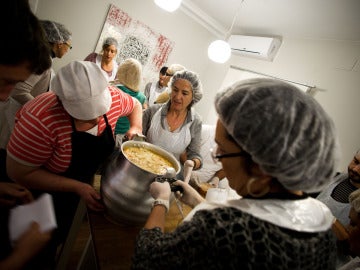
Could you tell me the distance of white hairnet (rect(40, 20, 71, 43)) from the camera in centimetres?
245

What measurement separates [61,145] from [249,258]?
1.01m

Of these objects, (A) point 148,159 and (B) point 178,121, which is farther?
(B) point 178,121

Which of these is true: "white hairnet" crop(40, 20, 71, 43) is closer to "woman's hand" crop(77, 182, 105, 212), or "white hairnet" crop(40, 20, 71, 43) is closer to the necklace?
the necklace

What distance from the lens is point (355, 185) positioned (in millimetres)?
2291

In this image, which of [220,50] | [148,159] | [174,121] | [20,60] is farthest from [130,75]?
[20,60]

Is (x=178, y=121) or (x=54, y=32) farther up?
(x=54, y=32)

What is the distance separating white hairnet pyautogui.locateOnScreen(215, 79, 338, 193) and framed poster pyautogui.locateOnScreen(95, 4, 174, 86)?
4569 mm

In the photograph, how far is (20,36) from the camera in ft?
2.47

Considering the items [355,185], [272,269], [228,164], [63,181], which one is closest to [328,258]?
[272,269]

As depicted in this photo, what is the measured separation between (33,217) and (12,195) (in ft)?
0.90

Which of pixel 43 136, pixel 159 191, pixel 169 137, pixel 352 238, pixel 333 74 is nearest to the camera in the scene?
pixel 159 191

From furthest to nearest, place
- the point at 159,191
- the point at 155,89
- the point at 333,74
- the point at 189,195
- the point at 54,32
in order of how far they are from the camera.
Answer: the point at 155,89 < the point at 333,74 < the point at 54,32 < the point at 189,195 < the point at 159,191

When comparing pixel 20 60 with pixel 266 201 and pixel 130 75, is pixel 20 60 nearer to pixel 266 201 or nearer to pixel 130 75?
pixel 266 201

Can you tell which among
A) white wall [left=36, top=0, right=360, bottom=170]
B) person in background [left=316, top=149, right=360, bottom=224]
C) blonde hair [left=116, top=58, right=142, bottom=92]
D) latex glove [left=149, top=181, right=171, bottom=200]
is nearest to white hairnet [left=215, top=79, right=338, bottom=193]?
latex glove [left=149, top=181, right=171, bottom=200]
